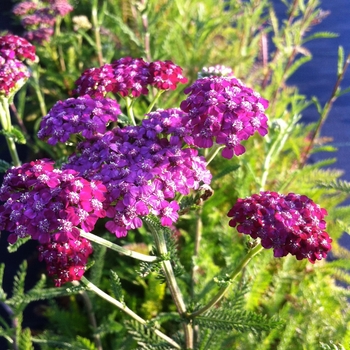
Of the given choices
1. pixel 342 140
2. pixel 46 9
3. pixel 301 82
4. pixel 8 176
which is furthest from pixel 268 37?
pixel 8 176

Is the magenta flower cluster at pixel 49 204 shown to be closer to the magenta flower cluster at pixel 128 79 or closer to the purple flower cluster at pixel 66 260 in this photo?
the purple flower cluster at pixel 66 260

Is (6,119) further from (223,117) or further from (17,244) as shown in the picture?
(223,117)

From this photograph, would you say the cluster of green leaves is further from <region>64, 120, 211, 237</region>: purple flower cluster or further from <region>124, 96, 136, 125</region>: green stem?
<region>124, 96, 136, 125</region>: green stem

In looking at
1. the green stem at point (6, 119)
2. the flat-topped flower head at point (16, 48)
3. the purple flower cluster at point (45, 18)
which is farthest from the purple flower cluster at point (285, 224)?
the purple flower cluster at point (45, 18)

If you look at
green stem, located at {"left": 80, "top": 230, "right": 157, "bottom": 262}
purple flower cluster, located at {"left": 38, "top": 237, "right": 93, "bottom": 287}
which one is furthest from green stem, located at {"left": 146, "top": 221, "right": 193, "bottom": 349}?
purple flower cluster, located at {"left": 38, "top": 237, "right": 93, "bottom": 287}

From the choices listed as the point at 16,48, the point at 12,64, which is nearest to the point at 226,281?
the point at 12,64

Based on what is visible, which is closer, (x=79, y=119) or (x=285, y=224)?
(x=285, y=224)
